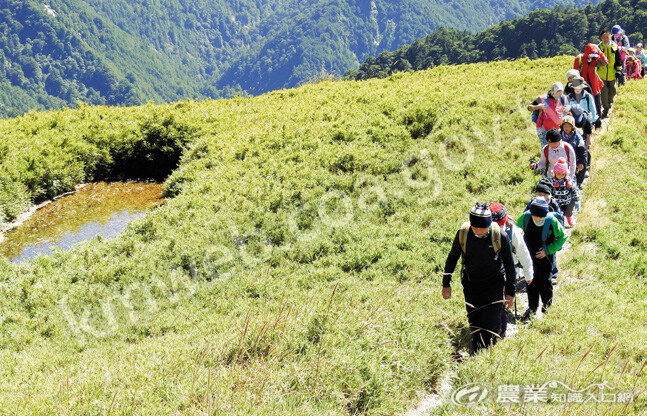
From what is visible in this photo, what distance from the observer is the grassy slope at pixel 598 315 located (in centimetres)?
523

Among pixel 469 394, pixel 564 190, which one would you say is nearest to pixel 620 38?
pixel 564 190

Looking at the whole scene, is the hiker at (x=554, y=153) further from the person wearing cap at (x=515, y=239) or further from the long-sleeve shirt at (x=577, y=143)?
the person wearing cap at (x=515, y=239)

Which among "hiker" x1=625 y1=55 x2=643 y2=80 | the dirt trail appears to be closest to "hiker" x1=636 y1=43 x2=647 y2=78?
"hiker" x1=625 y1=55 x2=643 y2=80

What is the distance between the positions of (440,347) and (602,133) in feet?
39.4

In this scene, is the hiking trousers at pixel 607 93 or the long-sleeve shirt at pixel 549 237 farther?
the hiking trousers at pixel 607 93

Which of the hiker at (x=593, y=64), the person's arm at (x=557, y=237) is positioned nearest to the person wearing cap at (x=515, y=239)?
the person's arm at (x=557, y=237)

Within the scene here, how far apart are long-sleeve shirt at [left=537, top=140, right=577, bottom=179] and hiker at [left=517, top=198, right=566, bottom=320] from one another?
2.70 metres

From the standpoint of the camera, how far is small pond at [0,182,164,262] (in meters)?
15.0

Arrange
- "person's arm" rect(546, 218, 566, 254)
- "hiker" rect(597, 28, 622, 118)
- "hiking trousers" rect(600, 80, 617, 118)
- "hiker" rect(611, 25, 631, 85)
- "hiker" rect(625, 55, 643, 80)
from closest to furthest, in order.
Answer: "person's arm" rect(546, 218, 566, 254) < "hiker" rect(597, 28, 622, 118) < "hiking trousers" rect(600, 80, 617, 118) < "hiker" rect(611, 25, 631, 85) < "hiker" rect(625, 55, 643, 80)

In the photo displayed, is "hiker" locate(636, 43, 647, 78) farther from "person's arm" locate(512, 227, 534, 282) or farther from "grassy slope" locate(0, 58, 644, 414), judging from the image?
"person's arm" locate(512, 227, 534, 282)

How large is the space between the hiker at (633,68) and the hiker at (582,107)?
12.1m

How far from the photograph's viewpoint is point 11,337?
9.73m

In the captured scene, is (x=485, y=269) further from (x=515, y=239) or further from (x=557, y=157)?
(x=557, y=157)

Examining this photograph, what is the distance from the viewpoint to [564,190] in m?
9.48
